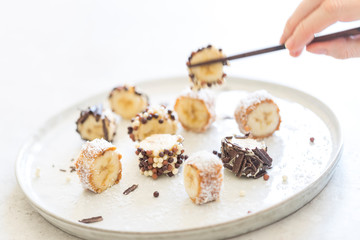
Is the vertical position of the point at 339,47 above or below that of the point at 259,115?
above

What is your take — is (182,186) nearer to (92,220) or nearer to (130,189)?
(130,189)

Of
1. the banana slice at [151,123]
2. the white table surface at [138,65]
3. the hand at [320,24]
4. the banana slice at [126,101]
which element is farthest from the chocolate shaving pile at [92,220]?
the hand at [320,24]

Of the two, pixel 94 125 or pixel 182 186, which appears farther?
pixel 94 125

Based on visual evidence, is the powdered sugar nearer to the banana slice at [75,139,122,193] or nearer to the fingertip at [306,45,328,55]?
the fingertip at [306,45,328,55]

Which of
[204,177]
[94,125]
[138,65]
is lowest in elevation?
[204,177]

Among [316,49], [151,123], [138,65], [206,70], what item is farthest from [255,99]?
[138,65]

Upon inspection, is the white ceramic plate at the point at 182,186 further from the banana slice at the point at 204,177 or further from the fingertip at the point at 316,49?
the fingertip at the point at 316,49
